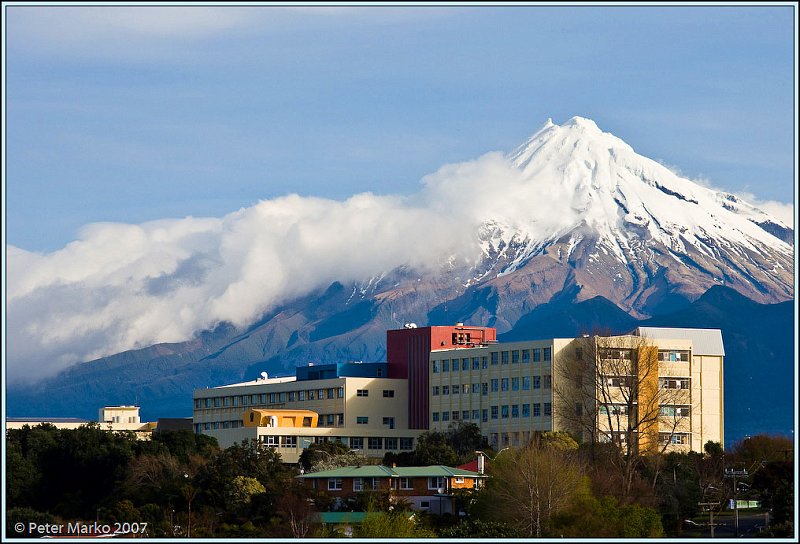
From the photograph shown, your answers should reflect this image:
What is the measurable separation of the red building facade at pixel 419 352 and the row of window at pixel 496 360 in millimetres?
2653

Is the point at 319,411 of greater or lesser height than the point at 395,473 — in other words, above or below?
above

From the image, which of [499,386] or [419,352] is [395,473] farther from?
[419,352]

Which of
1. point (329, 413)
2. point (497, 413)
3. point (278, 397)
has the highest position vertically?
point (278, 397)

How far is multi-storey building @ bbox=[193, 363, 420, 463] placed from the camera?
508ft

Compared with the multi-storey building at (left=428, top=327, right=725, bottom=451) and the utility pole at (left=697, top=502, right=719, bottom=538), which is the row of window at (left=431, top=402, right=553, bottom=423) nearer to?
the multi-storey building at (left=428, top=327, right=725, bottom=451)

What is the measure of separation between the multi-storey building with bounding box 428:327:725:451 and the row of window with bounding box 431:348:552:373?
99 mm

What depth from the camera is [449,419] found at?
523ft

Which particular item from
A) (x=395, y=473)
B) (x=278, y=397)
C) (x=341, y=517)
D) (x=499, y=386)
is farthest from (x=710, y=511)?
(x=278, y=397)

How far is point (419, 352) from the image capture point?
548 feet

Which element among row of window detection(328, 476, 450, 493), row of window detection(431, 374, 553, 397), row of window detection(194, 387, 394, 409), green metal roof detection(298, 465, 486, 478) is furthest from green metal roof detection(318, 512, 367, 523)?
row of window detection(194, 387, 394, 409)

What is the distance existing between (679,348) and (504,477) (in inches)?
2044

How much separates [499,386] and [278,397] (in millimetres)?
31907

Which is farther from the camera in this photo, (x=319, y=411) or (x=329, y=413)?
(x=319, y=411)

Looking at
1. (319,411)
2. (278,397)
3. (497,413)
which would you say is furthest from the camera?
(278,397)
